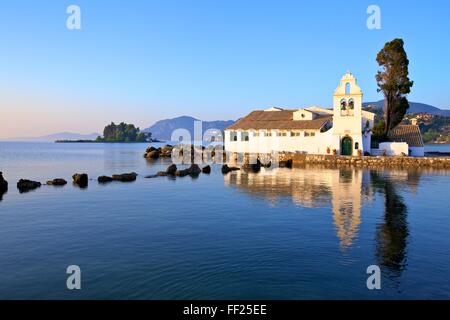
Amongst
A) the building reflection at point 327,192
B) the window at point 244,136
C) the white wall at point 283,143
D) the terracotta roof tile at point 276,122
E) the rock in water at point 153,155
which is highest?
the terracotta roof tile at point 276,122

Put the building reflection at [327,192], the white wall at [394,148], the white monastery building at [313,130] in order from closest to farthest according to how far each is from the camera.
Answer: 1. the building reflection at [327,192]
2. the white monastery building at [313,130]
3. the white wall at [394,148]

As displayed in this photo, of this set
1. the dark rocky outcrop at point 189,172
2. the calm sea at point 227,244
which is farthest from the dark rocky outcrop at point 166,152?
the calm sea at point 227,244

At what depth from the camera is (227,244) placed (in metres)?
17.9

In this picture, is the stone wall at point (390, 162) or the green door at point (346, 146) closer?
the stone wall at point (390, 162)

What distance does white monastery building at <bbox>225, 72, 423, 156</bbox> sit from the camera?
6240cm

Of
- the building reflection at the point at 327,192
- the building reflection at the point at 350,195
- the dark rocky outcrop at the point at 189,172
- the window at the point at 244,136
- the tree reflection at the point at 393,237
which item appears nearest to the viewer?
the tree reflection at the point at 393,237

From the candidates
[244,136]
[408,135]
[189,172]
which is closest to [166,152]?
[244,136]

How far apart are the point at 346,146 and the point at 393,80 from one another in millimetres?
15276

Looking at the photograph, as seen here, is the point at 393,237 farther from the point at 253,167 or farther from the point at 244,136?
the point at 244,136

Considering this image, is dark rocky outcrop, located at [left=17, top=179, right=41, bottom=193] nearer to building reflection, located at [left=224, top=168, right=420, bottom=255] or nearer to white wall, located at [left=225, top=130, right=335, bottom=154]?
building reflection, located at [left=224, top=168, right=420, bottom=255]

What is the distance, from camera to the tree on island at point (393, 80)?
221 ft

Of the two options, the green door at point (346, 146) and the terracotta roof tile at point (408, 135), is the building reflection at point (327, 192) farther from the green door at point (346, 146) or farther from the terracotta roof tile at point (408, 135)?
the terracotta roof tile at point (408, 135)
